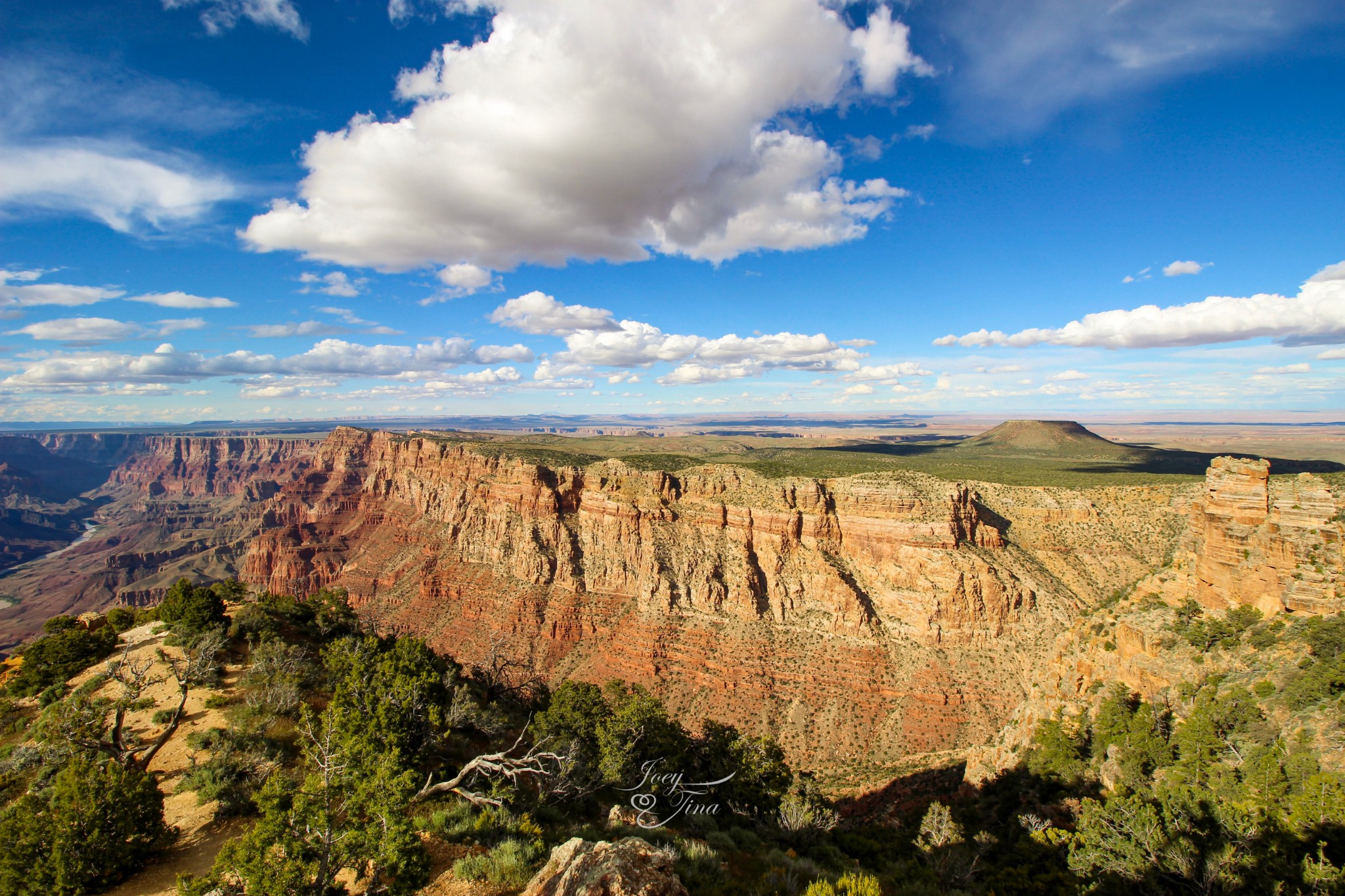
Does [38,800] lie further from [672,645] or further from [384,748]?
[672,645]

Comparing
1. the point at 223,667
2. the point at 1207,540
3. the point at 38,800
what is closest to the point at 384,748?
the point at 38,800

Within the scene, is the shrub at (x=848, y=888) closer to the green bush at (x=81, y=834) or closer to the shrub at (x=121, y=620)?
the green bush at (x=81, y=834)

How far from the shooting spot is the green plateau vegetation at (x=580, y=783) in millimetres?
13219

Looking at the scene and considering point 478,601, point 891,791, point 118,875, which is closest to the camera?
point 118,875

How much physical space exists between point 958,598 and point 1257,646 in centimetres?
3132

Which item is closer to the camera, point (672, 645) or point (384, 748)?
point (384, 748)

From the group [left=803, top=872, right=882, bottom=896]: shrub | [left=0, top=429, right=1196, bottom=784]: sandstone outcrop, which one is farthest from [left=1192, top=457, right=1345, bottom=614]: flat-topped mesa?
[left=803, top=872, right=882, bottom=896]: shrub

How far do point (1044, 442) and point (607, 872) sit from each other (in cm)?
18542

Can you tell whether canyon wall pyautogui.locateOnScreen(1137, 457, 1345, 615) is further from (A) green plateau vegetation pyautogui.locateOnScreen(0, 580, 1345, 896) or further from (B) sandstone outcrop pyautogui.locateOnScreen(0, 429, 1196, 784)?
(B) sandstone outcrop pyautogui.locateOnScreen(0, 429, 1196, 784)

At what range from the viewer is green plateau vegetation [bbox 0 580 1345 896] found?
13219 mm

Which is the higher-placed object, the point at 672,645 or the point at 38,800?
the point at 38,800

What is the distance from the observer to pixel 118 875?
14.0 meters

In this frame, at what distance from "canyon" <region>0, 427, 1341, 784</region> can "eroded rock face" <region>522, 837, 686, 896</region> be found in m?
25.4

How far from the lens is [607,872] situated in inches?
420
